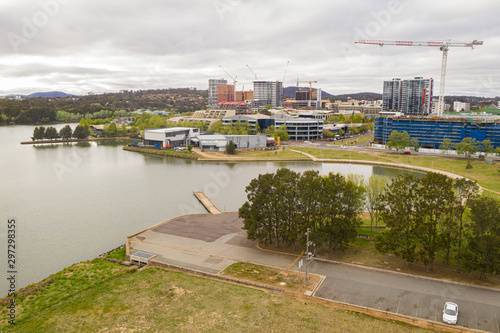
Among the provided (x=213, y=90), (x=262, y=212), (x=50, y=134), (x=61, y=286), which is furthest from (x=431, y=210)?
(x=213, y=90)

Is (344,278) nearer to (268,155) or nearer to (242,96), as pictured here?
(268,155)

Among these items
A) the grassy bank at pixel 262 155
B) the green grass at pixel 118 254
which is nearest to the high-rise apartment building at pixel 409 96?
the grassy bank at pixel 262 155

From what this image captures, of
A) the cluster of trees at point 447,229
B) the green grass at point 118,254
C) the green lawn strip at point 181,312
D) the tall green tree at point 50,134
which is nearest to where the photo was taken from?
the green lawn strip at point 181,312

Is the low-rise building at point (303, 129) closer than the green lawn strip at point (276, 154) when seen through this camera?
No

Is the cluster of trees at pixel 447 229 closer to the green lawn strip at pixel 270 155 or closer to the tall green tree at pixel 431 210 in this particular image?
the tall green tree at pixel 431 210

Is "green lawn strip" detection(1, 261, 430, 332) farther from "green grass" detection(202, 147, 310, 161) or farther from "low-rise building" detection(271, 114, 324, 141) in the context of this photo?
"low-rise building" detection(271, 114, 324, 141)

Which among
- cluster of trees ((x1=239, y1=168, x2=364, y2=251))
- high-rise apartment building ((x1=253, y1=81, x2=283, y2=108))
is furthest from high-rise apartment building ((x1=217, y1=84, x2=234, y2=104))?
cluster of trees ((x1=239, y1=168, x2=364, y2=251))

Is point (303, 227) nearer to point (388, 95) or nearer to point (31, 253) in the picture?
point (31, 253)
